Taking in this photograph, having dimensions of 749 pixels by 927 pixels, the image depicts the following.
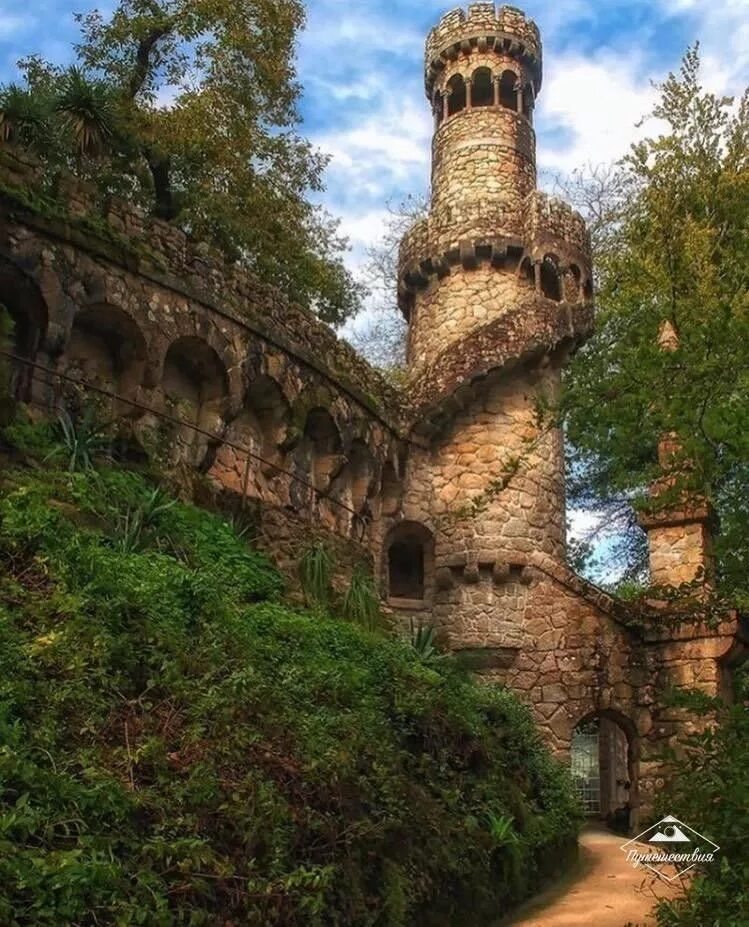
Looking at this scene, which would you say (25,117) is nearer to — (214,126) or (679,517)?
(214,126)

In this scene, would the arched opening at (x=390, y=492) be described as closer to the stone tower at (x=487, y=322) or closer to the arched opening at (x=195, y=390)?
the stone tower at (x=487, y=322)

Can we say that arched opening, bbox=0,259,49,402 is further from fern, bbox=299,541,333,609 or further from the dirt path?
the dirt path

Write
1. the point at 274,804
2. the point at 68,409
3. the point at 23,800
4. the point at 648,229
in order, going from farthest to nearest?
1. the point at 648,229
2. the point at 68,409
3. the point at 274,804
4. the point at 23,800

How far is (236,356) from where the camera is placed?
39.4 ft

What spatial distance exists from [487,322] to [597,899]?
10.2 meters

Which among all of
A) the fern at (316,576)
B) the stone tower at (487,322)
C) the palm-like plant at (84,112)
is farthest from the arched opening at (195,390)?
the stone tower at (487,322)

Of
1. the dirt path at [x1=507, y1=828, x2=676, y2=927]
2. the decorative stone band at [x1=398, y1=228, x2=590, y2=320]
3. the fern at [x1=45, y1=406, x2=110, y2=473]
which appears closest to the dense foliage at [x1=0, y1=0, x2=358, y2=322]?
the decorative stone band at [x1=398, y1=228, x2=590, y2=320]

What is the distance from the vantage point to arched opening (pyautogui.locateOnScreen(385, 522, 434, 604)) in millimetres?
15531

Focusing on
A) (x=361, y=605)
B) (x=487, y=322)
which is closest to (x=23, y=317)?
(x=361, y=605)

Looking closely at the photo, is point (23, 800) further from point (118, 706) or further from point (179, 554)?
point (179, 554)

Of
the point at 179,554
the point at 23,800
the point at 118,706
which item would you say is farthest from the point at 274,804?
the point at 179,554

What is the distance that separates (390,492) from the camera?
1541 cm

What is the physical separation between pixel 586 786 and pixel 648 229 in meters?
11.3

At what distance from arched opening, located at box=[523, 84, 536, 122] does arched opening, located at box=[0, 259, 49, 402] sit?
11.9 meters
